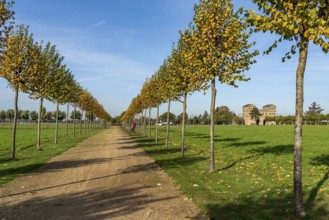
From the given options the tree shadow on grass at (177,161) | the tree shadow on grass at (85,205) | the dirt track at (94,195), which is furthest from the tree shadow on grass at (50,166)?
the tree shadow on grass at (85,205)

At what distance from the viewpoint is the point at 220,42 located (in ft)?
45.7

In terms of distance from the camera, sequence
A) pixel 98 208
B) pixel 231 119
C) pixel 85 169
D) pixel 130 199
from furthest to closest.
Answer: pixel 231 119 < pixel 85 169 < pixel 130 199 < pixel 98 208

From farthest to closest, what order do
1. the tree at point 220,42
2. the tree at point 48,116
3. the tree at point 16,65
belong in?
1. the tree at point 48,116
2. the tree at point 16,65
3. the tree at point 220,42

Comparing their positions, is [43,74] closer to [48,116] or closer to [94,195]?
[94,195]

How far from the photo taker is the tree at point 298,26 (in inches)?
264

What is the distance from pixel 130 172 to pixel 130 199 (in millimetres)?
4870

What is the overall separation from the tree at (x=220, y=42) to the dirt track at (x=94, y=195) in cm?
387

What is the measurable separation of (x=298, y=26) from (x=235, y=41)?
675 centimetres

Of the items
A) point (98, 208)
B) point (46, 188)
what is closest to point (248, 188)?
point (98, 208)

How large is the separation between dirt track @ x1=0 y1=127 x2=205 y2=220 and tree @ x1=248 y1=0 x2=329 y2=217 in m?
2.71

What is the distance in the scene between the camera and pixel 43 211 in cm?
784

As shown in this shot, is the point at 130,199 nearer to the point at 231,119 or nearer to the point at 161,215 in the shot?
the point at 161,215

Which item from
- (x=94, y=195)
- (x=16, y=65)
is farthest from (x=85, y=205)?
(x=16, y=65)

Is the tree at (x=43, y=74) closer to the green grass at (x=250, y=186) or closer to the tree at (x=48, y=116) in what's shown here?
the green grass at (x=250, y=186)
